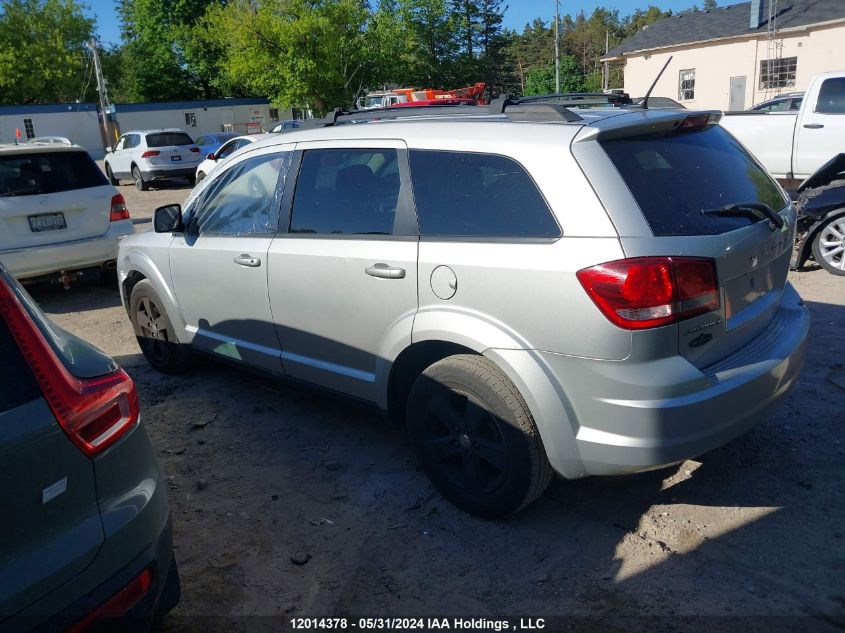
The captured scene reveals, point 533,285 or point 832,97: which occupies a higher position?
point 832,97

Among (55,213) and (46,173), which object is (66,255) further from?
(46,173)

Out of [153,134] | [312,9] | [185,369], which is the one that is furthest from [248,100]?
[185,369]

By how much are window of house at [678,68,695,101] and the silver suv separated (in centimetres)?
3000

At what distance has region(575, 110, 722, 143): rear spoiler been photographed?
292 cm

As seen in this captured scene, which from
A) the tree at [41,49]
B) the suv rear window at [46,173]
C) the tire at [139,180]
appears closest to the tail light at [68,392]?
the suv rear window at [46,173]

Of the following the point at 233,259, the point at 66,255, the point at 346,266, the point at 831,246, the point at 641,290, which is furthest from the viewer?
the point at 66,255

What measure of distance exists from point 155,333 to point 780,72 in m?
28.8

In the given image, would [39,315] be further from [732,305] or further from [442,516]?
[732,305]

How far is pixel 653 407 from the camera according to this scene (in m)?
2.69

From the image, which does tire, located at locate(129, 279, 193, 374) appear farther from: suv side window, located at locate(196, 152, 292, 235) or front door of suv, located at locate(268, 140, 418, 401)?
front door of suv, located at locate(268, 140, 418, 401)

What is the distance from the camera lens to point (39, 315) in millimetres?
2242

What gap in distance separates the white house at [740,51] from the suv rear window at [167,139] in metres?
18.1

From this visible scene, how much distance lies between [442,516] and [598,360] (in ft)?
4.05


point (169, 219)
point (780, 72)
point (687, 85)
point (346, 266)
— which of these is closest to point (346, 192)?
point (346, 266)
